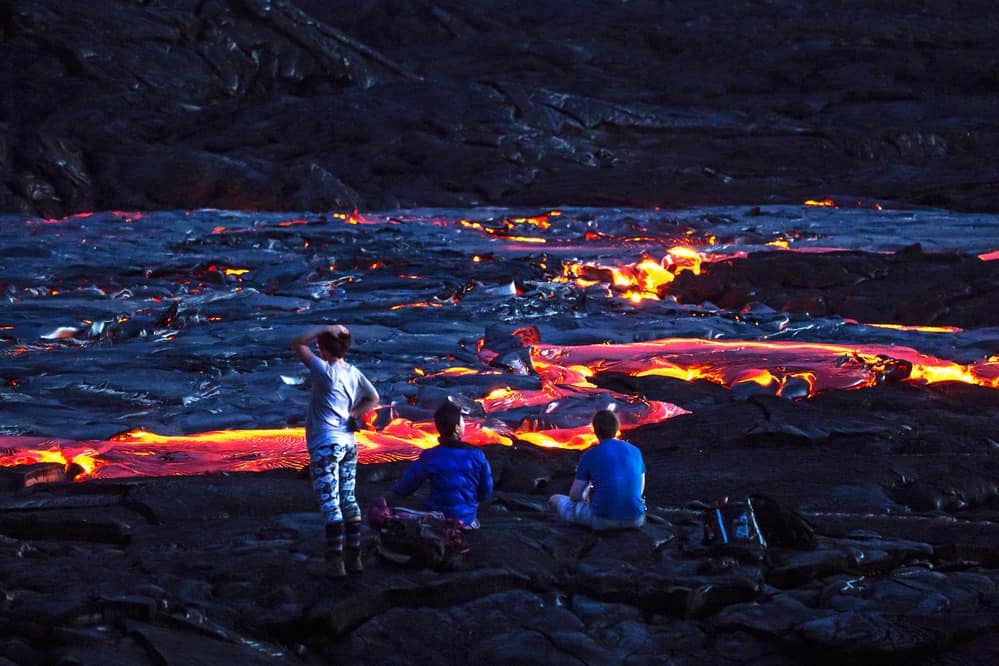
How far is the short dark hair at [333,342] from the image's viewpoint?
510cm

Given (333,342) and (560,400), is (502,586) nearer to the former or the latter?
(333,342)

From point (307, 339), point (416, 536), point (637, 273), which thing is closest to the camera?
point (307, 339)

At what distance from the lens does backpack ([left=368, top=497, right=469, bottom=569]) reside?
526cm

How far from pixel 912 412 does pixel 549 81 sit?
1341 inches

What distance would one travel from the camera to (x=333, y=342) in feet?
16.8

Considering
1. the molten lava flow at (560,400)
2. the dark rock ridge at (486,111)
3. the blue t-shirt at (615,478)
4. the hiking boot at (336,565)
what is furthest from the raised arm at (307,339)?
the dark rock ridge at (486,111)

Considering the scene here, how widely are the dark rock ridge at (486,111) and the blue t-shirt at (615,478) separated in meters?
21.8

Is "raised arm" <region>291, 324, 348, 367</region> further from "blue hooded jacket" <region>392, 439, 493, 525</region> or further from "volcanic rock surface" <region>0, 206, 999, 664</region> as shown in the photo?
"volcanic rock surface" <region>0, 206, 999, 664</region>

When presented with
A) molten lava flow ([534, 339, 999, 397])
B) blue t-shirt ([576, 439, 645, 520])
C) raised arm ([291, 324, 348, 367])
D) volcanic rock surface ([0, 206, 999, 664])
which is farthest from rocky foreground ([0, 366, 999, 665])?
molten lava flow ([534, 339, 999, 397])

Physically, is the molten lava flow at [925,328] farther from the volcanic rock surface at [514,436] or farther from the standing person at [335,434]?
the standing person at [335,434]

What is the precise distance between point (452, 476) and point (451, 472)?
0.07 ft

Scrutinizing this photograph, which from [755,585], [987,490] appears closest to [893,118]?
[987,490]

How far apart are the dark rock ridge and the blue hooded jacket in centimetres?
2192

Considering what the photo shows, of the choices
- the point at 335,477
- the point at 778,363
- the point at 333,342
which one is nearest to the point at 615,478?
the point at 335,477
